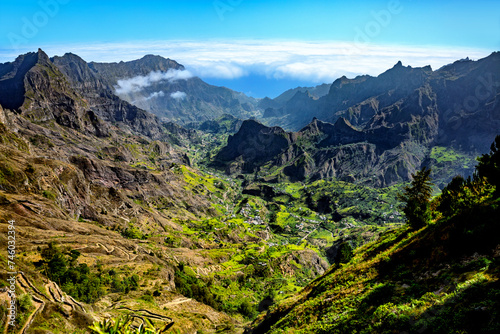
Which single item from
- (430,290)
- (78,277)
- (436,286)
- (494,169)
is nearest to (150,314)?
(78,277)

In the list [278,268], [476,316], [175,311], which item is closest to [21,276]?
[175,311]

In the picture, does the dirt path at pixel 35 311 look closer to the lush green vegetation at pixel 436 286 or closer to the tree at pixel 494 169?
the lush green vegetation at pixel 436 286

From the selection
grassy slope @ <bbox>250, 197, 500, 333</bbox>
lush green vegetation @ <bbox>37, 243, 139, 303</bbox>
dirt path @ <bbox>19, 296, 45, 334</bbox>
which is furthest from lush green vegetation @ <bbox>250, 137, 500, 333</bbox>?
lush green vegetation @ <bbox>37, 243, 139, 303</bbox>

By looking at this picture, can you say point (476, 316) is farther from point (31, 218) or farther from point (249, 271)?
point (249, 271)

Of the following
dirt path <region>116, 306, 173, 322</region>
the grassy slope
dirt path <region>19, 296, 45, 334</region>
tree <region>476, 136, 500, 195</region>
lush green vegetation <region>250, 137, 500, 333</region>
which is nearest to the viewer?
the grassy slope

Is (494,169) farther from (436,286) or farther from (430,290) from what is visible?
(430,290)

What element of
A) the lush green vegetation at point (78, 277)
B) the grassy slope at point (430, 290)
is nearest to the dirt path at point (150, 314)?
the lush green vegetation at point (78, 277)

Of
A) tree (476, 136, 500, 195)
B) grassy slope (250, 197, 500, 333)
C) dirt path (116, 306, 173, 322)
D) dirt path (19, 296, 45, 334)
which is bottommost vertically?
dirt path (116, 306, 173, 322)

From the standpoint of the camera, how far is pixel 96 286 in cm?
6200

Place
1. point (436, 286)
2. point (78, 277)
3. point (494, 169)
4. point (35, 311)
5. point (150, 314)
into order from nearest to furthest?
point (436, 286) < point (494, 169) < point (35, 311) < point (150, 314) < point (78, 277)

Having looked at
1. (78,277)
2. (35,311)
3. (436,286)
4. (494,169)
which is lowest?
(78,277)

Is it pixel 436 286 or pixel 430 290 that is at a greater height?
pixel 436 286

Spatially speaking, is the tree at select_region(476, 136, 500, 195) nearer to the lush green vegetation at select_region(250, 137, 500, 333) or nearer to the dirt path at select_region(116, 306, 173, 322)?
the lush green vegetation at select_region(250, 137, 500, 333)

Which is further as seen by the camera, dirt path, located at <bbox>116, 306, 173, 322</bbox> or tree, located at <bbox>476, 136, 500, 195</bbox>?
dirt path, located at <bbox>116, 306, 173, 322</bbox>
